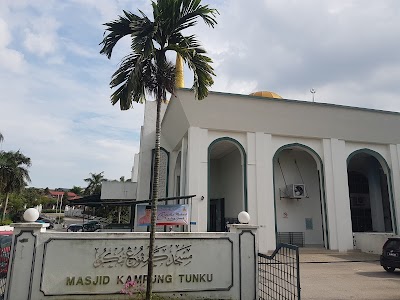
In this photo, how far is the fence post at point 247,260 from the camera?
7.61m

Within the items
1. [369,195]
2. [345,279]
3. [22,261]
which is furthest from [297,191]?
[22,261]

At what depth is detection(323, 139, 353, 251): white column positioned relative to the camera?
56.7ft

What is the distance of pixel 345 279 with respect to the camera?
10.4 meters

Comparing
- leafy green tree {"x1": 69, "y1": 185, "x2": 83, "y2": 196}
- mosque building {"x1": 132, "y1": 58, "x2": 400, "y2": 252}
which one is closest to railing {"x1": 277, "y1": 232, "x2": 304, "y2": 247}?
mosque building {"x1": 132, "y1": 58, "x2": 400, "y2": 252}

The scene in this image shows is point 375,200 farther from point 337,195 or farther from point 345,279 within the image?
point 345,279

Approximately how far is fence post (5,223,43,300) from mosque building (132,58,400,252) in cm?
952

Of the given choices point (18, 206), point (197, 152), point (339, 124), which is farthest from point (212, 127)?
point (18, 206)

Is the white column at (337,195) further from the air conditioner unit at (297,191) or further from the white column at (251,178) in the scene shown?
the white column at (251,178)

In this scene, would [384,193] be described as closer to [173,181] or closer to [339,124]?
[339,124]

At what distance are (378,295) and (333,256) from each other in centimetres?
791

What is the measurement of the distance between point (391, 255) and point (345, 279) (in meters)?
2.59

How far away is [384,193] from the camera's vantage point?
907 inches

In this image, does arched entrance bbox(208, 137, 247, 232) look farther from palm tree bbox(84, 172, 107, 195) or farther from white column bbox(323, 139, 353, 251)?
palm tree bbox(84, 172, 107, 195)

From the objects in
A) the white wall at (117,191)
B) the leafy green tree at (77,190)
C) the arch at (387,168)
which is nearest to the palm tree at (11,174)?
the white wall at (117,191)
